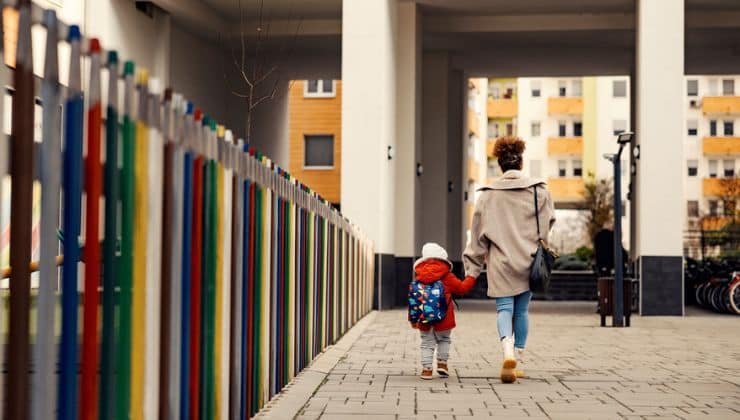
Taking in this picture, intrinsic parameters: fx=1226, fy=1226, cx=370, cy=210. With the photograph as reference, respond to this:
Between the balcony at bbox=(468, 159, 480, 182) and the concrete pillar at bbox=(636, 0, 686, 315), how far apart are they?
5283 centimetres

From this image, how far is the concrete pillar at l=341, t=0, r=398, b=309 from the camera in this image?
67.2ft

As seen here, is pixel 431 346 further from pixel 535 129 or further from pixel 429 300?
pixel 535 129

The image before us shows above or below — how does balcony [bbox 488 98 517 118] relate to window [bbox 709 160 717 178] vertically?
above

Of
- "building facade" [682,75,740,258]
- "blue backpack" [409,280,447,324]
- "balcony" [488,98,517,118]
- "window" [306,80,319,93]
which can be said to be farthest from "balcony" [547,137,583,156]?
"blue backpack" [409,280,447,324]

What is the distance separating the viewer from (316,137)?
51844mm

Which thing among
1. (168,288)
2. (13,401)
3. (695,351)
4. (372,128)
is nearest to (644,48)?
(372,128)

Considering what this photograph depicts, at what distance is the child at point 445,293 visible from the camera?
8680 mm

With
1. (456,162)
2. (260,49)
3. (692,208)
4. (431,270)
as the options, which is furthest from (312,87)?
(431,270)

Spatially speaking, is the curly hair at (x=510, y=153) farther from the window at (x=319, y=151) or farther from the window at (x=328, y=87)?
the window at (x=328, y=87)

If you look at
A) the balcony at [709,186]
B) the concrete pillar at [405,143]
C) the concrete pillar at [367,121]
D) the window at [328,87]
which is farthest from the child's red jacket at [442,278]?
the balcony at [709,186]

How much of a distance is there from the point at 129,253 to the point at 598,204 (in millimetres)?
57970

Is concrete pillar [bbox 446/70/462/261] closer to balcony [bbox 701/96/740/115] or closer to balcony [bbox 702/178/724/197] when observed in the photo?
balcony [bbox 701/96/740/115]

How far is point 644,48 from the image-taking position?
2062cm

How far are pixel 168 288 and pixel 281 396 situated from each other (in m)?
3.01
